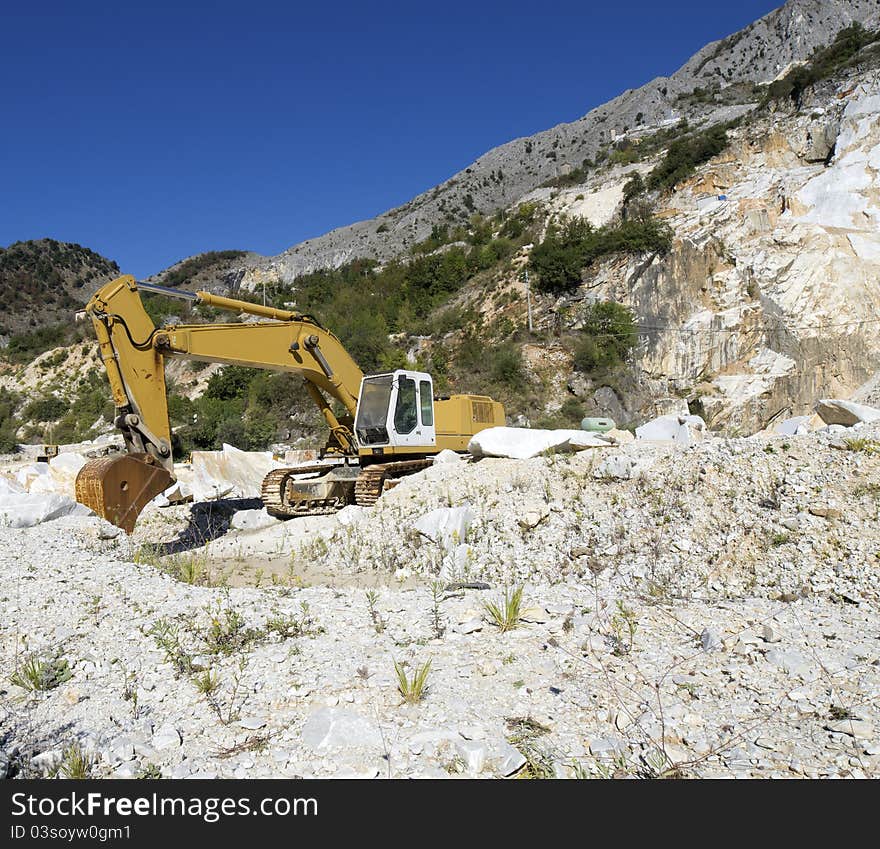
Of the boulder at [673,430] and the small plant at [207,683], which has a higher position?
the boulder at [673,430]

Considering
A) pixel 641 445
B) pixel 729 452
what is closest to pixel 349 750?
pixel 729 452

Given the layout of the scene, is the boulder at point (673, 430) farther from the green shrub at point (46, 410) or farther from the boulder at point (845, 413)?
the green shrub at point (46, 410)

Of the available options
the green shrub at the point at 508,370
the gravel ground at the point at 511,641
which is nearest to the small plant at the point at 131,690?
the gravel ground at the point at 511,641

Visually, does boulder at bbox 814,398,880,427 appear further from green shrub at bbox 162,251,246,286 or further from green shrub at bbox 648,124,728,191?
green shrub at bbox 162,251,246,286

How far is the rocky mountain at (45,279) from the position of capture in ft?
202

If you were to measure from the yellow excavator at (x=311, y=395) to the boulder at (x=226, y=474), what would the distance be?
A: 303 centimetres

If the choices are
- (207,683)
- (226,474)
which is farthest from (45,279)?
(207,683)

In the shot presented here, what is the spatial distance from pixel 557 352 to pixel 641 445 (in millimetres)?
17229

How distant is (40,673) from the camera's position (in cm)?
360

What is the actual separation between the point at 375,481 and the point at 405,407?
1561 millimetres

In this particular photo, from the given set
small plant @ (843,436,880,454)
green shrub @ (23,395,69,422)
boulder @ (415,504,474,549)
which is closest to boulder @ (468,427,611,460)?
boulder @ (415,504,474,549)

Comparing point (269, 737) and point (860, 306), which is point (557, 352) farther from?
point (269, 737)

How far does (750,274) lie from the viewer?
78.1ft

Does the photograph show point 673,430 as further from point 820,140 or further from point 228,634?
point 820,140
